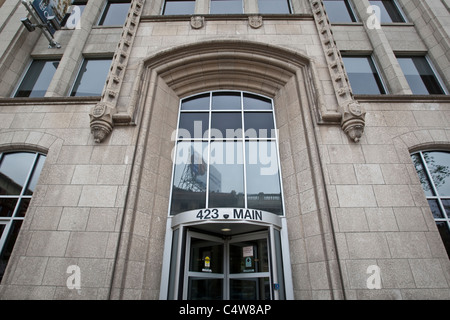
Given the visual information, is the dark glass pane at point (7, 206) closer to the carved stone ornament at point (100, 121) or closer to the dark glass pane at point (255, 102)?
the carved stone ornament at point (100, 121)

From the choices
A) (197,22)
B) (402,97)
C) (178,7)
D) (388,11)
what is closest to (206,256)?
(402,97)

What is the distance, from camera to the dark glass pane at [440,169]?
6383 mm

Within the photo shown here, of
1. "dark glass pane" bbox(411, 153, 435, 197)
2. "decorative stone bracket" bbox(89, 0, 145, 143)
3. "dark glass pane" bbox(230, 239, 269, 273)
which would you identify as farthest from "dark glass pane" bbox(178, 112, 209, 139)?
"dark glass pane" bbox(411, 153, 435, 197)

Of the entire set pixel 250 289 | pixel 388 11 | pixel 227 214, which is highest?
pixel 388 11

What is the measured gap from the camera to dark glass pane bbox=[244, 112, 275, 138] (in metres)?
7.98

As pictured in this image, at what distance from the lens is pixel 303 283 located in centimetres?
562

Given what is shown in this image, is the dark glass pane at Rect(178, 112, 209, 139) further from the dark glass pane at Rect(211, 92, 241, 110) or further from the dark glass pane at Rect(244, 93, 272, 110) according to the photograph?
the dark glass pane at Rect(244, 93, 272, 110)

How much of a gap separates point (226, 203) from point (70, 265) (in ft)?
13.7

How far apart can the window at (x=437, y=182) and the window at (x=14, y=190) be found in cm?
1139

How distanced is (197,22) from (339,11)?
6.89 meters

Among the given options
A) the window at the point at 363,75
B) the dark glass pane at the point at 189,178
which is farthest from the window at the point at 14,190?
the window at the point at 363,75

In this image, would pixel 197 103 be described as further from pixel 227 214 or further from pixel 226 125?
pixel 227 214

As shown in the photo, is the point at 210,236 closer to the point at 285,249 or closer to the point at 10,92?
the point at 285,249

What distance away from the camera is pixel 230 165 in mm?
7453
